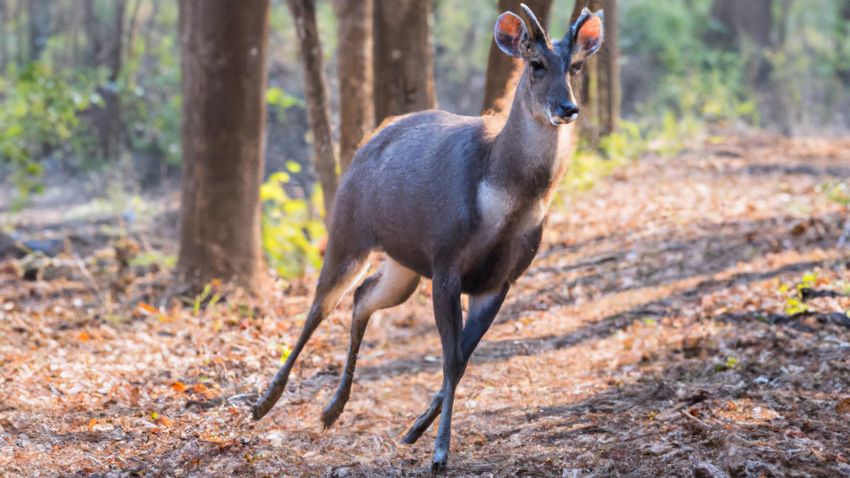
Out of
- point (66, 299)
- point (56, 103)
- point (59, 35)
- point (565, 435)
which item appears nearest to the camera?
point (565, 435)

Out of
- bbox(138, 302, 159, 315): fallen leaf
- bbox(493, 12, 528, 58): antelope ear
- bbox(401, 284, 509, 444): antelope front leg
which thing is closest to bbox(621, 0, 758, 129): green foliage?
bbox(138, 302, 159, 315): fallen leaf

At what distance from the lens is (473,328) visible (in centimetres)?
568

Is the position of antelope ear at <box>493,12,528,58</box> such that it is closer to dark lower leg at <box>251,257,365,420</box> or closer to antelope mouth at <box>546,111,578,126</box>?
antelope mouth at <box>546,111,578,126</box>

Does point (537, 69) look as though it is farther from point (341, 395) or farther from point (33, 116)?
point (33, 116)

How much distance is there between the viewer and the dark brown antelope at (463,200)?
5.20m

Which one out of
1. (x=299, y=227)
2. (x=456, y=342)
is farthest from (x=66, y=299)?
(x=456, y=342)

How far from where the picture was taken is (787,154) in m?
17.3

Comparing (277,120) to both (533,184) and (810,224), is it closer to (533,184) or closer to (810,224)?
(810,224)

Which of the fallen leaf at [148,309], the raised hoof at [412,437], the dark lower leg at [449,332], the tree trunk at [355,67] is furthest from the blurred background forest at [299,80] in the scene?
the dark lower leg at [449,332]

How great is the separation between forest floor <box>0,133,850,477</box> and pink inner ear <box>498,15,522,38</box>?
2.29 meters

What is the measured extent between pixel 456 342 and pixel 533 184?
0.97m

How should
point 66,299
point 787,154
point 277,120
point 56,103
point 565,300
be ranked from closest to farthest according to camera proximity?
point 565,300
point 66,299
point 56,103
point 787,154
point 277,120

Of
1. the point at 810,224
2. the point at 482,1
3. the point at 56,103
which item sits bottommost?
the point at 810,224

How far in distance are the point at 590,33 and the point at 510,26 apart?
0.42 metres
